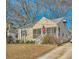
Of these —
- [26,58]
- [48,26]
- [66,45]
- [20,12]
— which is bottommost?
[26,58]

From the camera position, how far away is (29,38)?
1.55m

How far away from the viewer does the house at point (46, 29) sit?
1.54 metres

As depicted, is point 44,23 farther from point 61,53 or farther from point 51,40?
point 61,53

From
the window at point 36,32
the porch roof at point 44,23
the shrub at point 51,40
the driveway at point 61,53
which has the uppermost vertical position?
the porch roof at point 44,23

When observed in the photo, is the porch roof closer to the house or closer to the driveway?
the house

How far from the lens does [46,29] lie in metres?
1.55

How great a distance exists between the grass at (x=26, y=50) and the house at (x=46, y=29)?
0.22 ft

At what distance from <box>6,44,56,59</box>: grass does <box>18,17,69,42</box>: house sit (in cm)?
7

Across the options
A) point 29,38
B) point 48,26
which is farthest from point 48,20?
point 29,38

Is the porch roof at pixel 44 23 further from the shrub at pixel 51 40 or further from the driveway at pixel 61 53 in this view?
the driveway at pixel 61 53

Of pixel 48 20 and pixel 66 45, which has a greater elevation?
pixel 48 20

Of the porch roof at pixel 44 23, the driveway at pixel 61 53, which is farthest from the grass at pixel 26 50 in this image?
the porch roof at pixel 44 23
